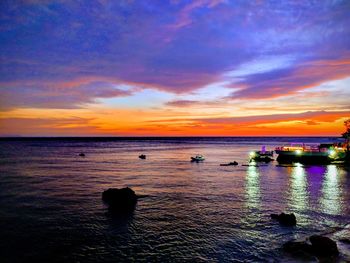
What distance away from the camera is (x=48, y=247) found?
19.7m

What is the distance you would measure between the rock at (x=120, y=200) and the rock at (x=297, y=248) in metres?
15.9

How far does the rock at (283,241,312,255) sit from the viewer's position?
717 inches

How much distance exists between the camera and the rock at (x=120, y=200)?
30062 mm

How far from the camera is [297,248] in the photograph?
1872 cm

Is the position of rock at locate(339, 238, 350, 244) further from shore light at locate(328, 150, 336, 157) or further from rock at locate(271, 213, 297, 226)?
shore light at locate(328, 150, 336, 157)

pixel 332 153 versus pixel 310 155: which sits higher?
pixel 332 153

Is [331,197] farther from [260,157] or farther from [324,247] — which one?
[260,157]

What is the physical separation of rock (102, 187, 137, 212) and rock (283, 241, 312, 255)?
52.2ft

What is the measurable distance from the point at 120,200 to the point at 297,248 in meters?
18.8

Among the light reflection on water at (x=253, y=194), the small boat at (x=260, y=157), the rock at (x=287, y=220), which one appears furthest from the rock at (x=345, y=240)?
the small boat at (x=260, y=157)

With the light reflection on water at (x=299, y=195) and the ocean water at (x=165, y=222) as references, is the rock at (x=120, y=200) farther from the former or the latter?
the light reflection on water at (x=299, y=195)

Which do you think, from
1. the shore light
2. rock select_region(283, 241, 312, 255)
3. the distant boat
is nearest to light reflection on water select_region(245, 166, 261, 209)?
rock select_region(283, 241, 312, 255)

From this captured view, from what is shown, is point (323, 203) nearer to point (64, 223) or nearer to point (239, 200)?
point (239, 200)

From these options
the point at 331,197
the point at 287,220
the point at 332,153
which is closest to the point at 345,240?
the point at 287,220
